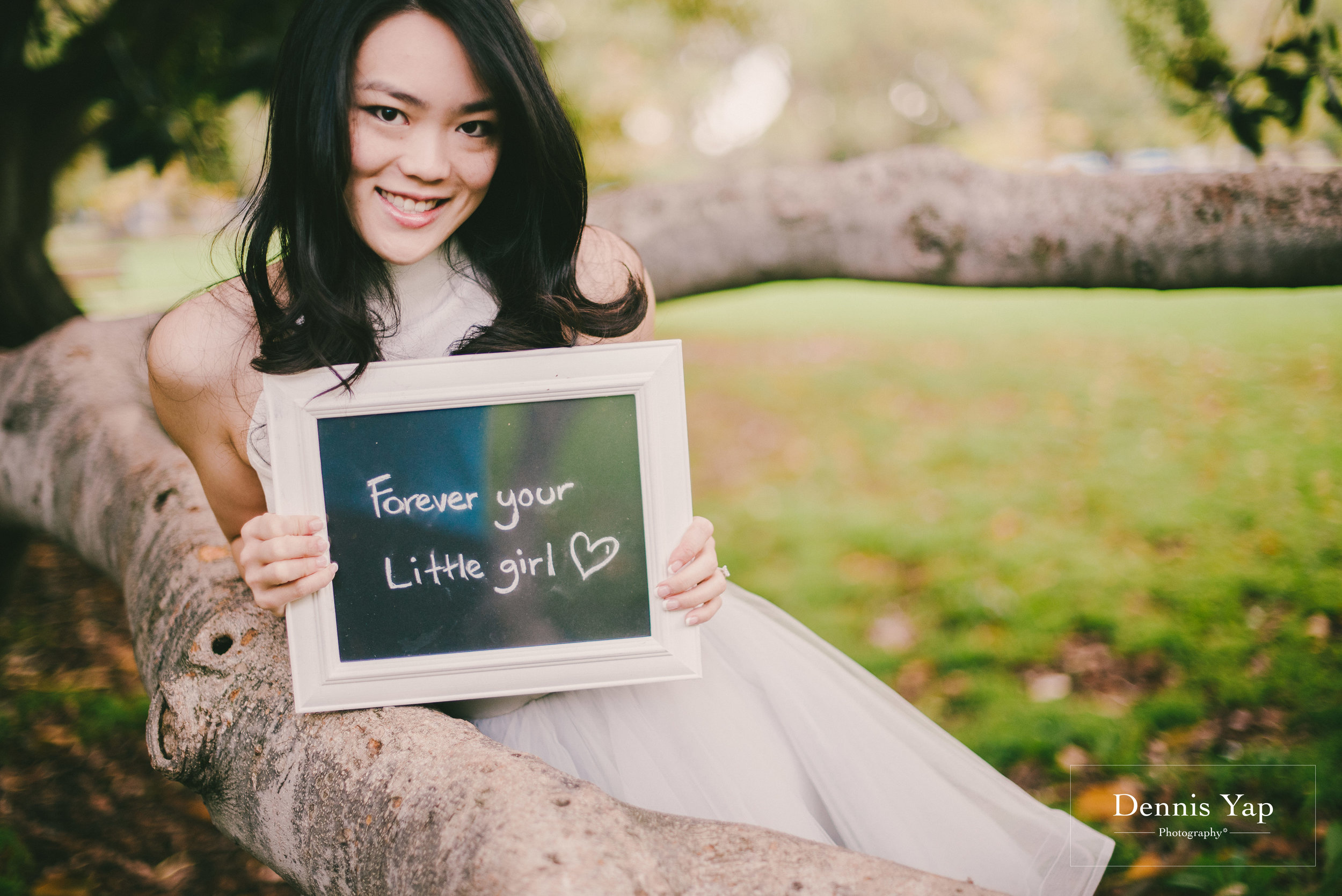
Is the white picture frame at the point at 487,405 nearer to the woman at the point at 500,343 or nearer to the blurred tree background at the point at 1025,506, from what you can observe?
the woman at the point at 500,343

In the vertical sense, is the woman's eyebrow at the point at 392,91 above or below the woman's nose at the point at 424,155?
above

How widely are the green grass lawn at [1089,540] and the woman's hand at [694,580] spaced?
1198 millimetres

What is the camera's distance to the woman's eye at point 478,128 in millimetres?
1427

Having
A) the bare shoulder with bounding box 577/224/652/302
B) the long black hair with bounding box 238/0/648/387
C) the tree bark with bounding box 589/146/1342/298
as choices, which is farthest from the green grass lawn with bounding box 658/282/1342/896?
the long black hair with bounding box 238/0/648/387

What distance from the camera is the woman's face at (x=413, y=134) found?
1344 millimetres

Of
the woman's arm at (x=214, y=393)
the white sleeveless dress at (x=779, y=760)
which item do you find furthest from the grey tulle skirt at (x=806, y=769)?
the woman's arm at (x=214, y=393)

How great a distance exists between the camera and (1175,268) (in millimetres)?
2033

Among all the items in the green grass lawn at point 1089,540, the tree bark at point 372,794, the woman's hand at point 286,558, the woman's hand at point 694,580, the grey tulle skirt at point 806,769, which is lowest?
the green grass lawn at point 1089,540

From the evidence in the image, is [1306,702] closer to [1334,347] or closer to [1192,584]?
[1192,584]

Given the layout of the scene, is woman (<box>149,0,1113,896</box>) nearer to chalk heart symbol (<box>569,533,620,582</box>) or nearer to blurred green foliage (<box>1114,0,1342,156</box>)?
chalk heart symbol (<box>569,533,620,582</box>)

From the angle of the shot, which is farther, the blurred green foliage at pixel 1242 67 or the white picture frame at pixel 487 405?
the blurred green foliage at pixel 1242 67

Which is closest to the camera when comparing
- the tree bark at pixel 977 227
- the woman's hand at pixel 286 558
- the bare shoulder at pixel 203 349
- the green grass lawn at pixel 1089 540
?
the woman's hand at pixel 286 558

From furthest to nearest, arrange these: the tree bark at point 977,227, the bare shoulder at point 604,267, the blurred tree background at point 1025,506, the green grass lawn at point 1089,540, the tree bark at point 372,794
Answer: the green grass lawn at point 1089,540
the blurred tree background at point 1025,506
the tree bark at point 977,227
the bare shoulder at point 604,267
the tree bark at point 372,794

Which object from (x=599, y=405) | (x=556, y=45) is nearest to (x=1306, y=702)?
(x=599, y=405)
